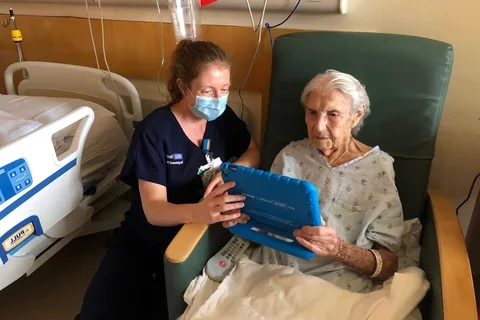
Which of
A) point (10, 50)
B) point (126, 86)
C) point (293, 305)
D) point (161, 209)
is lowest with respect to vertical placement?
point (293, 305)

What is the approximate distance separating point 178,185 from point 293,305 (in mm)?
615

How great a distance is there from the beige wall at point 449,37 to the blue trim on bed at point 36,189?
89 centimetres

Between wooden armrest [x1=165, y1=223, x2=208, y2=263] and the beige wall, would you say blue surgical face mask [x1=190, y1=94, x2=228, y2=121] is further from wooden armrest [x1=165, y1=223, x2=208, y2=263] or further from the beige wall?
the beige wall

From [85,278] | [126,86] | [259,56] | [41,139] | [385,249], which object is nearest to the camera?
[385,249]

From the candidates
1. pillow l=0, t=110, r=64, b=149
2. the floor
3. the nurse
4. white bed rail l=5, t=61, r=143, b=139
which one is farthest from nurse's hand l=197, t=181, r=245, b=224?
the floor

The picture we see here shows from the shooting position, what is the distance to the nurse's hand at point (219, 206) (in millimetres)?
1397

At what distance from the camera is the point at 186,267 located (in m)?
1.35

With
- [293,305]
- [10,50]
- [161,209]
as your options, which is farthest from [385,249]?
[10,50]

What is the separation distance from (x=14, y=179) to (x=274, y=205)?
0.84 metres

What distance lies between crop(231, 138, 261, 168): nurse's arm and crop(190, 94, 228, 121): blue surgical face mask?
23cm

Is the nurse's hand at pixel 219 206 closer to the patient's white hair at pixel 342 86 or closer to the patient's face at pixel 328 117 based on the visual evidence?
the patient's face at pixel 328 117

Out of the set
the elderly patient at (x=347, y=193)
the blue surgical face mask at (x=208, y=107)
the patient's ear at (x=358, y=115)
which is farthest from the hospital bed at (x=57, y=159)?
the patient's ear at (x=358, y=115)

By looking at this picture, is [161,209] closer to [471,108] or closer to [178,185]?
[178,185]

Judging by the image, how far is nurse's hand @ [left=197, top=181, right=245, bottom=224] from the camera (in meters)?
1.40
